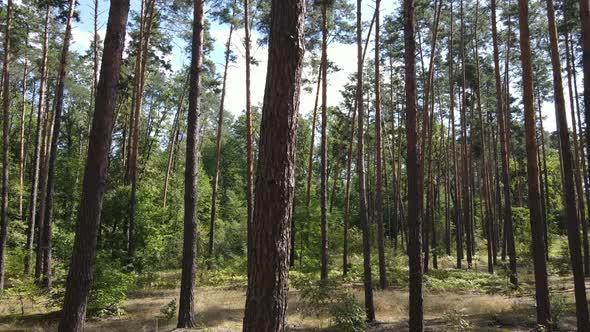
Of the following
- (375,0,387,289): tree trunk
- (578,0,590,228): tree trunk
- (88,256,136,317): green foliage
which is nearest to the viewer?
(578,0,590,228): tree trunk

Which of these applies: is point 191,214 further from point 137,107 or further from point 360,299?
point 137,107

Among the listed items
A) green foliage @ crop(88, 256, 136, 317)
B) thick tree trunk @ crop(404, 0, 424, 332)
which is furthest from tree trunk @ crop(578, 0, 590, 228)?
green foliage @ crop(88, 256, 136, 317)

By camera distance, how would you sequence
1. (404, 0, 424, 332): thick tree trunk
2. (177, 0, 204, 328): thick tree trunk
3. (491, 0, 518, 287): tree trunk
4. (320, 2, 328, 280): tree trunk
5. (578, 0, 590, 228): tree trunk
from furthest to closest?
(320, 2, 328, 280): tree trunk
(491, 0, 518, 287): tree trunk
(177, 0, 204, 328): thick tree trunk
(578, 0, 590, 228): tree trunk
(404, 0, 424, 332): thick tree trunk

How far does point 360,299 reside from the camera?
14047 millimetres

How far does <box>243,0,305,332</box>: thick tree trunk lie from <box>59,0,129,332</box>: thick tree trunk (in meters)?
3.80

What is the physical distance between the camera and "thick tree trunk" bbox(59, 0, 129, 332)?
5.87 metres

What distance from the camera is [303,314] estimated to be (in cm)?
1207

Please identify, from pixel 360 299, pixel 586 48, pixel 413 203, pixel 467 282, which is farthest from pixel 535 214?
pixel 467 282

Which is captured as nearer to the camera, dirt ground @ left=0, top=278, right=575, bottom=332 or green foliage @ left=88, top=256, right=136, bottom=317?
dirt ground @ left=0, top=278, right=575, bottom=332

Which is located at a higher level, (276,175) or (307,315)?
(276,175)

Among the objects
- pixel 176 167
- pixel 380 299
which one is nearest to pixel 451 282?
pixel 380 299

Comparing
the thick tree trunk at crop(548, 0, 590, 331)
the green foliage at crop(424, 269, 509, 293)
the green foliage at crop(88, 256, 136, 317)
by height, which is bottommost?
the green foliage at crop(424, 269, 509, 293)

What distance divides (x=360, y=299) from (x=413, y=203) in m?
7.08

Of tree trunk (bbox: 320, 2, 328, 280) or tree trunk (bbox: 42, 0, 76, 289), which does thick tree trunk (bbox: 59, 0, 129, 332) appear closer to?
tree trunk (bbox: 42, 0, 76, 289)
